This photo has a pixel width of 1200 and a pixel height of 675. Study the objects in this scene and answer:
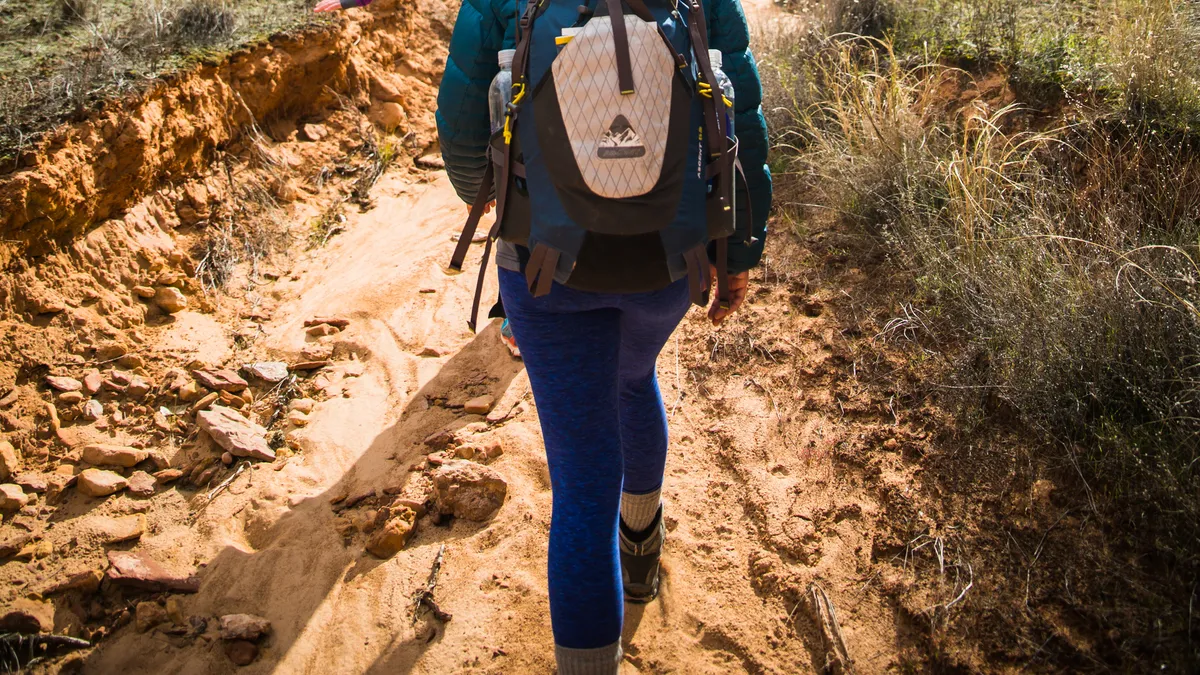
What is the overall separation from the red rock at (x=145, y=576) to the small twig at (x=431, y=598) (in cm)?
77

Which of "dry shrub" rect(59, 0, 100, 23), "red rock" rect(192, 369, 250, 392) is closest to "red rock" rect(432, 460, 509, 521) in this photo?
"red rock" rect(192, 369, 250, 392)

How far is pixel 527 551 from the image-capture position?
113 inches

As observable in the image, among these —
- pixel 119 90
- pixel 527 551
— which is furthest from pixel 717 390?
pixel 119 90

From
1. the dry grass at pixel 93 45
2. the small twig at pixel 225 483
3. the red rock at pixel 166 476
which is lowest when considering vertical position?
the small twig at pixel 225 483

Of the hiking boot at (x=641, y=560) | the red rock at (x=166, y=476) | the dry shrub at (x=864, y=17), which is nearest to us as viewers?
the hiking boot at (x=641, y=560)

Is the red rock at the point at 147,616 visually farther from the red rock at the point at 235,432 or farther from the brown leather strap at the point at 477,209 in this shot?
the brown leather strap at the point at 477,209

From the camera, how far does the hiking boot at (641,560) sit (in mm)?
2500

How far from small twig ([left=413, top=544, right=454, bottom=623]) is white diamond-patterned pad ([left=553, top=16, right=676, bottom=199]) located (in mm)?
1723

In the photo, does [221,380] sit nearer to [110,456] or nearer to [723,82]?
[110,456]

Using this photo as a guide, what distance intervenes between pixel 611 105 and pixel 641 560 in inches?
61.1

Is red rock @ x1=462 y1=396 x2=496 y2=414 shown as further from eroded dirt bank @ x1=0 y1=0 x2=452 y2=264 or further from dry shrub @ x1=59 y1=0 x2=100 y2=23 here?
dry shrub @ x1=59 y1=0 x2=100 y2=23

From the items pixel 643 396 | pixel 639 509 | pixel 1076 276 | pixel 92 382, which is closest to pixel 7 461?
pixel 92 382

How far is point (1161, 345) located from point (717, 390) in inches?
62.3

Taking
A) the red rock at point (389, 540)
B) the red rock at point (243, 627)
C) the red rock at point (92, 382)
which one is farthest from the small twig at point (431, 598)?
the red rock at point (92, 382)
